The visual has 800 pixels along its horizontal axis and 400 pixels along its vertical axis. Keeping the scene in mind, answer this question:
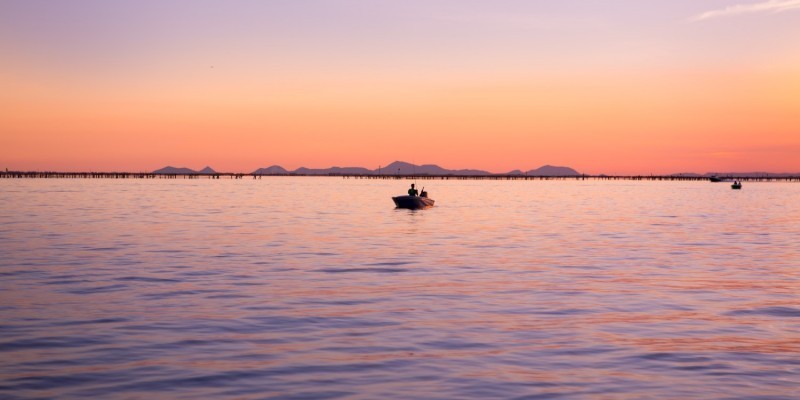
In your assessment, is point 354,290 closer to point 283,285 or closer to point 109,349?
point 283,285

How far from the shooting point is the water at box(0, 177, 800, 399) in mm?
12289

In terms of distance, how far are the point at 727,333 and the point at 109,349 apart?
11844 millimetres

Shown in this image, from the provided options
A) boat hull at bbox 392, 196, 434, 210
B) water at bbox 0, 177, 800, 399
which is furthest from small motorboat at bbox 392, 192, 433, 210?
water at bbox 0, 177, 800, 399

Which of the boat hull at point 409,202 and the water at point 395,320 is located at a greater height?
the boat hull at point 409,202

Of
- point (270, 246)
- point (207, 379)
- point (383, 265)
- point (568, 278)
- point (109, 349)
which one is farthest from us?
point (270, 246)

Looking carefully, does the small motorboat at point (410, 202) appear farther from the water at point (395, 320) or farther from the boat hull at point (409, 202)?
the water at point (395, 320)

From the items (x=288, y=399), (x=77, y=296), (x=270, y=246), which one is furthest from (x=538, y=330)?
(x=270, y=246)

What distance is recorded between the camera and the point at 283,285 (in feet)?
76.0

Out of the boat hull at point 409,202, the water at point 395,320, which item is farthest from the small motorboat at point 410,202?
the water at point 395,320

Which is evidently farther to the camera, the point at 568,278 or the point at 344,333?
the point at 568,278

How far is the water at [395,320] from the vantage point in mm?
12289

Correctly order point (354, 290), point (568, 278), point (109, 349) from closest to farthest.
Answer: point (109, 349) < point (354, 290) < point (568, 278)

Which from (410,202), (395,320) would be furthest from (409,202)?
(395,320)

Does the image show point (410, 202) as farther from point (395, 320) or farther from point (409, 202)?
point (395, 320)
